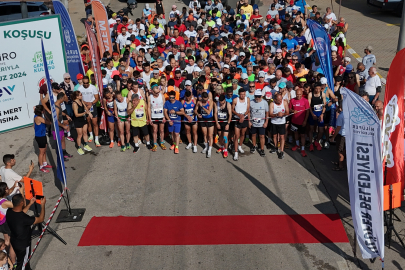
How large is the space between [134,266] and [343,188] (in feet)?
16.4

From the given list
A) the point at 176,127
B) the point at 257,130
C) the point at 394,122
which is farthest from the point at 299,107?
the point at 394,122

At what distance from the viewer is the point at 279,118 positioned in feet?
36.5

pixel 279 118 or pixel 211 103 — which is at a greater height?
pixel 211 103

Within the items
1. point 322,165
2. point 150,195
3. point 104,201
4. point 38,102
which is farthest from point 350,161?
point 38,102

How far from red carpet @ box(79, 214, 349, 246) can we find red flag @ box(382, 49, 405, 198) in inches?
59.5

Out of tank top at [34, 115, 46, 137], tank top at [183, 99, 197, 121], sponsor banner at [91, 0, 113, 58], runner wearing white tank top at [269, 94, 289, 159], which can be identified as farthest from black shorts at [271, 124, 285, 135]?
sponsor banner at [91, 0, 113, 58]

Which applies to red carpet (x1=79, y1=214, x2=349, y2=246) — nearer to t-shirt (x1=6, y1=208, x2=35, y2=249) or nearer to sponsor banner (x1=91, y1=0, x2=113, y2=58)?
t-shirt (x1=6, y1=208, x2=35, y2=249)

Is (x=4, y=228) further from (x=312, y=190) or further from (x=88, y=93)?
(x=312, y=190)

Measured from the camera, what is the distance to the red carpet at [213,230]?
8219 mm

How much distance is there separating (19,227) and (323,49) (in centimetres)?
912

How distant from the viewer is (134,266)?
25.1 ft

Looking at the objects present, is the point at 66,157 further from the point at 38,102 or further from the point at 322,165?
the point at 322,165

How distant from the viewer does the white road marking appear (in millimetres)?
9453

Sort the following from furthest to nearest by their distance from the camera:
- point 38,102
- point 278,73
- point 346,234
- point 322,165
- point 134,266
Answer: point 38,102
point 278,73
point 322,165
point 346,234
point 134,266
